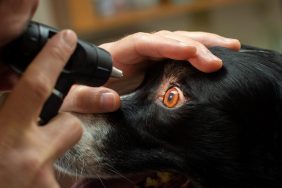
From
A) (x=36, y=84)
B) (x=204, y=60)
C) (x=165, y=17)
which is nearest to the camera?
(x=36, y=84)

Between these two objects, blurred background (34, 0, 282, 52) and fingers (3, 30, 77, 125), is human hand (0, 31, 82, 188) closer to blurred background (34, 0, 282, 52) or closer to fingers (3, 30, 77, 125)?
fingers (3, 30, 77, 125)

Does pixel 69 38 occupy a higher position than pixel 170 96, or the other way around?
pixel 69 38

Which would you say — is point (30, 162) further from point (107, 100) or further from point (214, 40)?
point (214, 40)

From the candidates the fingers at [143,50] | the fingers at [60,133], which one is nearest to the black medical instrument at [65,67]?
the fingers at [60,133]

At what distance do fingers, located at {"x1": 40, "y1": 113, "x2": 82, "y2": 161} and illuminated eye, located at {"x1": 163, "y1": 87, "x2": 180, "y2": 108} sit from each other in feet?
0.94

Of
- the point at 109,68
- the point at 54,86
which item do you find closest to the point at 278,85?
the point at 109,68

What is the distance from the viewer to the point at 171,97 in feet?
3.07

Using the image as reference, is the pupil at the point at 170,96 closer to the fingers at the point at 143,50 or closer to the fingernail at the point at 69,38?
the fingers at the point at 143,50

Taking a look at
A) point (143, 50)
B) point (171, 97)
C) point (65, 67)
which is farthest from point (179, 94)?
point (65, 67)

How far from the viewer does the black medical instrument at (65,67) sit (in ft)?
2.15

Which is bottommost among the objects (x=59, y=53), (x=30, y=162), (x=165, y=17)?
(x=165, y=17)

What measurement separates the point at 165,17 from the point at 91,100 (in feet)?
6.83

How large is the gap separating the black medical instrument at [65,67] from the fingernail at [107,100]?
24cm

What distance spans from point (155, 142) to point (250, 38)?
8.87 ft
